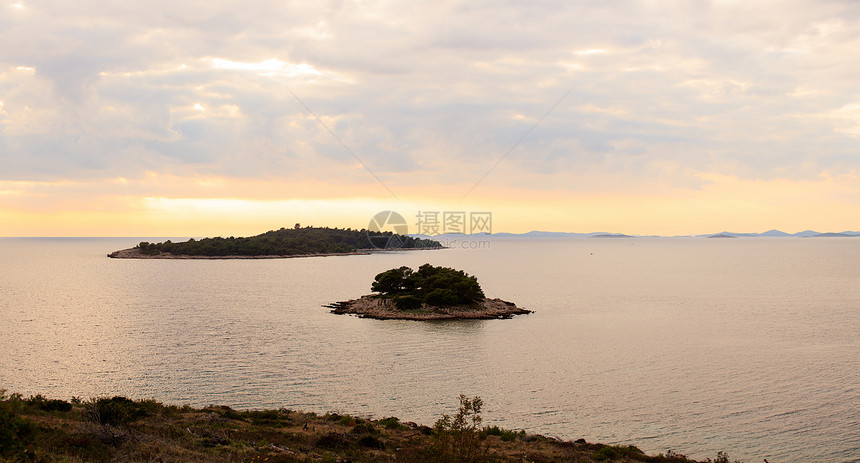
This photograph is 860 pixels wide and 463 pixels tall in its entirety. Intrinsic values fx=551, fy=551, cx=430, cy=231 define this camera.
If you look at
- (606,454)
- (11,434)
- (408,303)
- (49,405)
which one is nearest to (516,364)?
(606,454)

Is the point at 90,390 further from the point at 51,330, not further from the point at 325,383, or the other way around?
the point at 51,330

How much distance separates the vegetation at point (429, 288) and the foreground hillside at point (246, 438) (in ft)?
149

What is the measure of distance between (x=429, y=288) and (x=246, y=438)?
56309 millimetres

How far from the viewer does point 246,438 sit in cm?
2447

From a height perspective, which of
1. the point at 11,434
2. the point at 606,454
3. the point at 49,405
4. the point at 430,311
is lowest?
the point at 606,454

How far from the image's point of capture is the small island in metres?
74.0

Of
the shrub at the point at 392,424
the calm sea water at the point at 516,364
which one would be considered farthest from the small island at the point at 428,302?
the shrub at the point at 392,424

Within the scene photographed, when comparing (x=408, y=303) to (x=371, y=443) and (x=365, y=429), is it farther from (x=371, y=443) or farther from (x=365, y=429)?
(x=371, y=443)

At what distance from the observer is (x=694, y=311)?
265ft

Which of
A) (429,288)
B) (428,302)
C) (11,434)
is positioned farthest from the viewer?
(429,288)

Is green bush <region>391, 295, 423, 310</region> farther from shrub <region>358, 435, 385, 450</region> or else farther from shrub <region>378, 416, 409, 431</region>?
shrub <region>358, 435, 385, 450</region>

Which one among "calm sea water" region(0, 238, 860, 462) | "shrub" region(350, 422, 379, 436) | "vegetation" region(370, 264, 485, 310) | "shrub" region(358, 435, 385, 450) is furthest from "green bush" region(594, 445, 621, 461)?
"vegetation" region(370, 264, 485, 310)

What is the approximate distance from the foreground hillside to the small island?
142ft

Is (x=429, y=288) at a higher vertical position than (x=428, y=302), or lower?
higher
